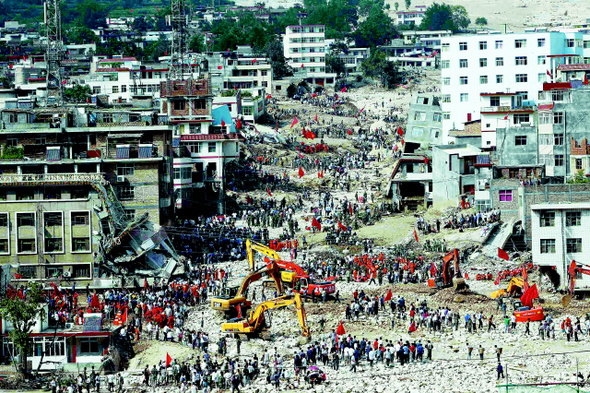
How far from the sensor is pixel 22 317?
64.0 metres

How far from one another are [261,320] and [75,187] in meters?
19.9

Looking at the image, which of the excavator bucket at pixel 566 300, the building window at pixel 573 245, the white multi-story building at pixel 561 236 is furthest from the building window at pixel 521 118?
the excavator bucket at pixel 566 300

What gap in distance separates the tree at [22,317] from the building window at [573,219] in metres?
32.9

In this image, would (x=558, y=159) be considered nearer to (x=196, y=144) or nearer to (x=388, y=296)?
(x=388, y=296)

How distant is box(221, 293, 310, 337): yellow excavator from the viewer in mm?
67938

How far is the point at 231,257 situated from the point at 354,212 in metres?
17.5

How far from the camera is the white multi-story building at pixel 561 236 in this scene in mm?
76125

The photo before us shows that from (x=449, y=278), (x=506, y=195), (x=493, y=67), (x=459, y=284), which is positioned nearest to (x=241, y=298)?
(x=459, y=284)

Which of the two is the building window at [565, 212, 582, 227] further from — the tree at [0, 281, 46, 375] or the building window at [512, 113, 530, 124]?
the tree at [0, 281, 46, 375]

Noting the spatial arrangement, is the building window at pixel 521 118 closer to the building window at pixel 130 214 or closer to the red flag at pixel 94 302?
the building window at pixel 130 214

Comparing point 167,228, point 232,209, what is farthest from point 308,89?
point 167,228

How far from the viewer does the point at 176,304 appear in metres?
75.6

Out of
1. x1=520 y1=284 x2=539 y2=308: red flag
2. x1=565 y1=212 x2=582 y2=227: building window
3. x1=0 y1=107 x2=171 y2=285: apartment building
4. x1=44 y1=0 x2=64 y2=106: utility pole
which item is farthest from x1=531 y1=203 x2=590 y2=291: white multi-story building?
x1=44 y1=0 x2=64 y2=106: utility pole

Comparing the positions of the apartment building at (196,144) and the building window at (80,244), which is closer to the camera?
the building window at (80,244)
